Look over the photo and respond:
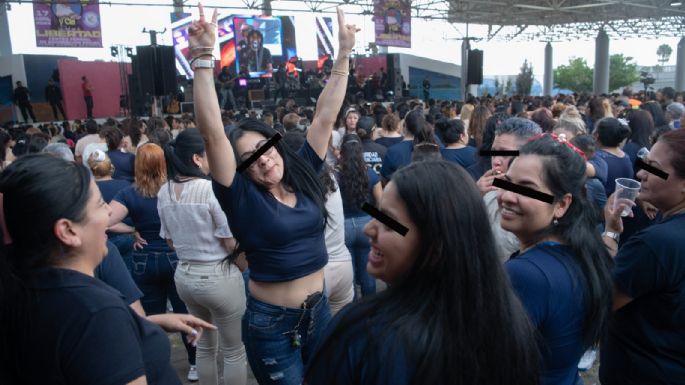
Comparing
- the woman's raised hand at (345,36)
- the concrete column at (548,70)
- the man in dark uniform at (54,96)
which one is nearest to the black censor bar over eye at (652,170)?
the woman's raised hand at (345,36)

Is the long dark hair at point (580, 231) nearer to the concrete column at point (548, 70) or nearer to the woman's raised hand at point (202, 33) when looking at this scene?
the woman's raised hand at point (202, 33)

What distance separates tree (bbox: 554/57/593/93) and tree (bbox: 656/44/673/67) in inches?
336

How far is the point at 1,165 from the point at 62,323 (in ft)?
14.5

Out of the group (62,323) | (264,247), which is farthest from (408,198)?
(264,247)

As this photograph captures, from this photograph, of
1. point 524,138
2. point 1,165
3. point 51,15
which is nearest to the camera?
point 524,138

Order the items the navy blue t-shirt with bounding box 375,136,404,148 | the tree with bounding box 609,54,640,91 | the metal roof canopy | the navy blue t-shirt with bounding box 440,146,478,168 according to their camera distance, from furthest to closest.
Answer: the tree with bounding box 609,54,640,91
the metal roof canopy
the navy blue t-shirt with bounding box 375,136,404,148
the navy blue t-shirt with bounding box 440,146,478,168

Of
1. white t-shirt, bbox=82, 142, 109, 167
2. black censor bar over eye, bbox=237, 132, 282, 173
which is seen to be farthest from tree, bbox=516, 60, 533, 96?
black censor bar over eye, bbox=237, 132, 282, 173

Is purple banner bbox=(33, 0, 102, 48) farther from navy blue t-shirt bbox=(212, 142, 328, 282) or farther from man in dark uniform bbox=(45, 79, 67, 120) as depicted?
navy blue t-shirt bbox=(212, 142, 328, 282)

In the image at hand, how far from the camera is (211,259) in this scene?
2.73 m

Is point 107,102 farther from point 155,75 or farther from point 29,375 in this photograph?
point 29,375

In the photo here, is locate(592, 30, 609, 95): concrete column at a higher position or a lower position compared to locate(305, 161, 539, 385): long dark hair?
higher

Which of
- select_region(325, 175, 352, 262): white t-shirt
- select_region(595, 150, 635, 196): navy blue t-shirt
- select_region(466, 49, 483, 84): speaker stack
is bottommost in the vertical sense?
select_region(325, 175, 352, 262): white t-shirt

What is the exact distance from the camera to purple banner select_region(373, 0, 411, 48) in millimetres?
18766

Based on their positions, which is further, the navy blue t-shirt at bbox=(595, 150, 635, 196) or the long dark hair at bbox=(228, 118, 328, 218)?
the navy blue t-shirt at bbox=(595, 150, 635, 196)
